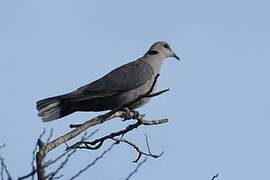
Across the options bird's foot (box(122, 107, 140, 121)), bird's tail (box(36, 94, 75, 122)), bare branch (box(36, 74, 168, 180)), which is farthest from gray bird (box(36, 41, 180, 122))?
bare branch (box(36, 74, 168, 180))

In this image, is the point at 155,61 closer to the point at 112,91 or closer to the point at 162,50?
the point at 162,50

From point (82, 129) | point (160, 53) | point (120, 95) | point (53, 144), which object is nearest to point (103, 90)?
point (120, 95)

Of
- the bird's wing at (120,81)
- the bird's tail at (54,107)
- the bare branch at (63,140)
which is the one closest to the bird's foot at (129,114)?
the bird's tail at (54,107)

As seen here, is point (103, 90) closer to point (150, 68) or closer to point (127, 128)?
point (150, 68)

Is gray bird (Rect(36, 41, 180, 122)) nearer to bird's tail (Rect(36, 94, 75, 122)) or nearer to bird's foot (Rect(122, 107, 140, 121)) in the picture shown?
bird's tail (Rect(36, 94, 75, 122))

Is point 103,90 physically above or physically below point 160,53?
below

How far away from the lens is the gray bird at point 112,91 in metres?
7.28

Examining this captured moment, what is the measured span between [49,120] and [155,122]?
1233mm

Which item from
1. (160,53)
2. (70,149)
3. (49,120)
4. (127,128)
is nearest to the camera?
(70,149)

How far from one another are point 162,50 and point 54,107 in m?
2.79

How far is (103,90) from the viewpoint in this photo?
833 centimetres

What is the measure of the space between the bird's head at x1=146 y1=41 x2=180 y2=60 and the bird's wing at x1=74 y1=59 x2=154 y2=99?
1.75 ft

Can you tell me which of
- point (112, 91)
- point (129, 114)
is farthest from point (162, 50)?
point (129, 114)

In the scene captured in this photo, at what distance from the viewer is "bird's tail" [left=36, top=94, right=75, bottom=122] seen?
7.07 m
